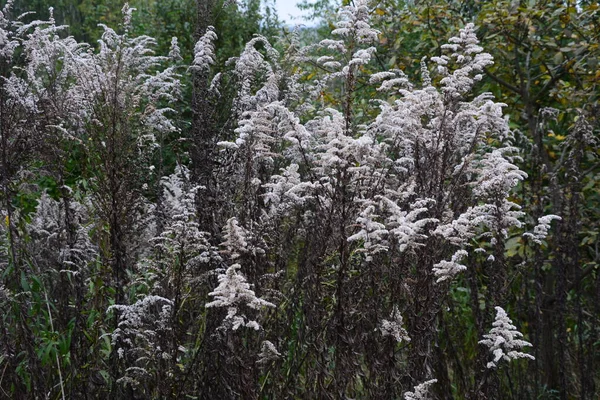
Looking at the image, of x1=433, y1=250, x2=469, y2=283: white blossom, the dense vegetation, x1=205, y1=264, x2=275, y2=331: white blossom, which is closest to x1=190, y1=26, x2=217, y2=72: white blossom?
the dense vegetation

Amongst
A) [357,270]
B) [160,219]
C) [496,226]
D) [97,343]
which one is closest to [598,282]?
[496,226]

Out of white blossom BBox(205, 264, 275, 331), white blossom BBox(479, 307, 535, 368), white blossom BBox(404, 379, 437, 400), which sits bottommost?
white blossom BBox(404, 379, 437, 400)

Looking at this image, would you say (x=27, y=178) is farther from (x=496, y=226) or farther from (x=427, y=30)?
(x=427, y=30)

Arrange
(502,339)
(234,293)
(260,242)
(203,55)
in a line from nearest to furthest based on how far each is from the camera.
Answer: (234,293) → (502,339) → (260,242) → (203,55)

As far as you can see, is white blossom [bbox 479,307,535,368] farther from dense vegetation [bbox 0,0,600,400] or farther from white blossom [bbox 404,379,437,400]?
white blossom [bbox 404,379,437,400]

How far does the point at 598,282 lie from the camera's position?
470 cm

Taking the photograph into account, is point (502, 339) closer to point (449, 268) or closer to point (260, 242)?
point (449, 268)

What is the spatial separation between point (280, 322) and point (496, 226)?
134 centimetres

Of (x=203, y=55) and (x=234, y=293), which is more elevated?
(x=203, y=55)

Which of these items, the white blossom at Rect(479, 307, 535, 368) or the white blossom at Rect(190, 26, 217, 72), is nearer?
the white blossom at Rect(479, 307, 535, 368)

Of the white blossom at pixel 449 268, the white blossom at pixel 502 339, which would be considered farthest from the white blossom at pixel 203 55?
the white blossom at pixel 502 339

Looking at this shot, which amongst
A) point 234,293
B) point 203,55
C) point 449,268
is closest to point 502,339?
point 449,268

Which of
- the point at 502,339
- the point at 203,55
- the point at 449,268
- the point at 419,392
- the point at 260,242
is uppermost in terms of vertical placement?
the point at 203,55

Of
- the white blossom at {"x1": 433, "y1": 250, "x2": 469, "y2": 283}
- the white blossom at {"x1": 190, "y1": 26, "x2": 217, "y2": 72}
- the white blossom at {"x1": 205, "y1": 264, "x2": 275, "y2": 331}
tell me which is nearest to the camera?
the white blossom at {"x1": 205, "y1": 264, "x2": 275, "y2": 331}
